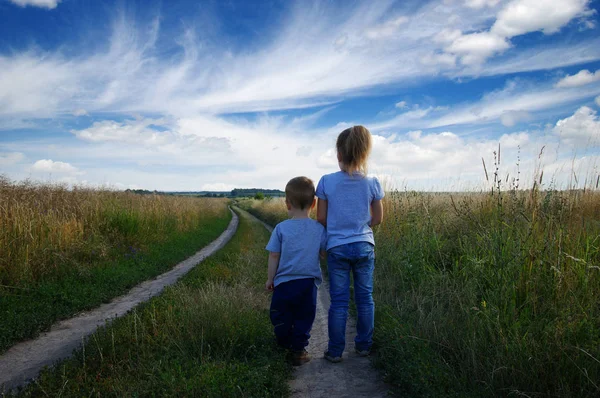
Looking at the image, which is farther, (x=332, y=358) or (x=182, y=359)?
(x=332, y=358)

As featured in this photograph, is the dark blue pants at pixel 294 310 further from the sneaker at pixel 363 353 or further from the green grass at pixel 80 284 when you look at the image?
the green grass at pixel 80 284

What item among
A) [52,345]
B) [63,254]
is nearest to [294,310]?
[52,345]

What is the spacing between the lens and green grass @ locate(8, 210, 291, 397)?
3.46m

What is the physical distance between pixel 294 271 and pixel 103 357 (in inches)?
86.1

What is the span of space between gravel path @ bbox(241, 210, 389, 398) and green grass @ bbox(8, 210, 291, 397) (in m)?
0.18

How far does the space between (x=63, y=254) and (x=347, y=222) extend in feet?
23.0

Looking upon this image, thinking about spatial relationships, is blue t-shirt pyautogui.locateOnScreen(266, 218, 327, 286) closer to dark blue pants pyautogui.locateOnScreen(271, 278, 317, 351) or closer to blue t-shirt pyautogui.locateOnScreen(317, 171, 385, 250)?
dark blue pants pyautogui.locateOnScreen(271, 278, 317, 351)

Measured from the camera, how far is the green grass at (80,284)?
19.3 ft

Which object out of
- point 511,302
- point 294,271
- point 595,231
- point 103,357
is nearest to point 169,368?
point 103,357

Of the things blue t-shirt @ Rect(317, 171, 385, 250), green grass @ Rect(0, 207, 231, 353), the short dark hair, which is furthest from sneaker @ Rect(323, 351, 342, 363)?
green grass @ Rect(0, 207, 231, 353)

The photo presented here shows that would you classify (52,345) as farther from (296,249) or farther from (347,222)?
(347,222)

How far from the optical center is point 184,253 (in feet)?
43.7

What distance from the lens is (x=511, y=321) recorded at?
3902 millimetres

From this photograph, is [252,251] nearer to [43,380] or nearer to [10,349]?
[10,349]
